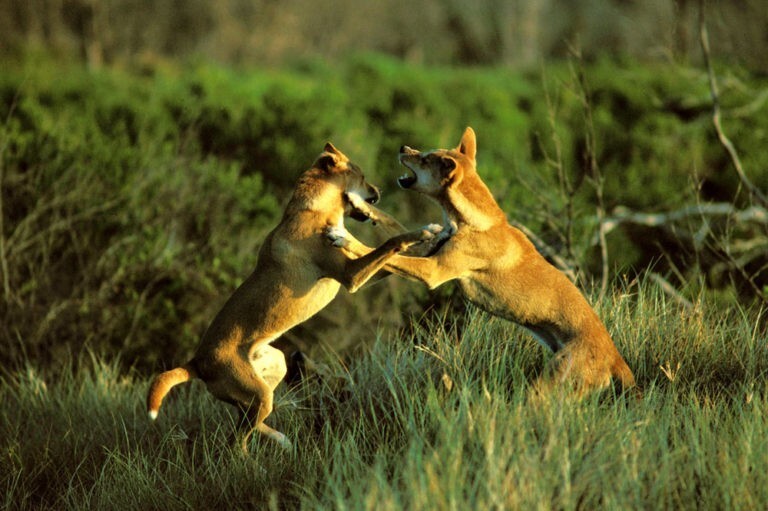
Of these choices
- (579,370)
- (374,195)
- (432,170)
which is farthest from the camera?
(374,195)

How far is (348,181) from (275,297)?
0.82 m

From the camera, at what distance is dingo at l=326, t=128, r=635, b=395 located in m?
6.04

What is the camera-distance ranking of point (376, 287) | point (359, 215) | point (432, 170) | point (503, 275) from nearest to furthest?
point (503, 275), point (432, 170), point (359, 215), point (376, 287)

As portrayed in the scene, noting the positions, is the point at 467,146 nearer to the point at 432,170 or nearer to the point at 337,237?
the point at 432,170

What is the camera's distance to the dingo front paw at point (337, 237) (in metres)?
6.22

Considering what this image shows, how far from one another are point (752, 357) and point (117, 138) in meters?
8.72

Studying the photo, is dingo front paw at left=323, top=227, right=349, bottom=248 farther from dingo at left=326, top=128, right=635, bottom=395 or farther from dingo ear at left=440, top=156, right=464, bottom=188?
dingo ear at left=440, top=156, right=464, bottom=188

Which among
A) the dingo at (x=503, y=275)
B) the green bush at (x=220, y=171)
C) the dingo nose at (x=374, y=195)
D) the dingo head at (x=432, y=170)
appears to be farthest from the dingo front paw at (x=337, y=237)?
the green bush at (x=220, y=171)

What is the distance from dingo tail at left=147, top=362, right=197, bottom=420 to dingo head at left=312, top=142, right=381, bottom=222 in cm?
131

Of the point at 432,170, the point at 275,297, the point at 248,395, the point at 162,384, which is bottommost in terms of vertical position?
the point at 248,395

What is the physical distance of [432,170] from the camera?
6316 millimetres

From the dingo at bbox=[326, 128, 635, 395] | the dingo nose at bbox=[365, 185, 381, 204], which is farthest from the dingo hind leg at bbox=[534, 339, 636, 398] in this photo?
the dingo nose at bbox=[365, 185, 381, 204]

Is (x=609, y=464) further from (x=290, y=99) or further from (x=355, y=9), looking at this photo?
(x=355, y=9)

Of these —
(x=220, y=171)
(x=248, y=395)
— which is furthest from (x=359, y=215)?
(x=220, y=171)
